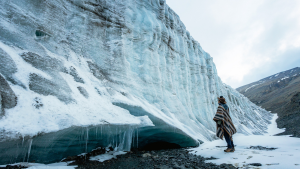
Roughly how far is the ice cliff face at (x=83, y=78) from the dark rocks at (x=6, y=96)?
0.02 meters

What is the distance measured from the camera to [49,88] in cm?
446

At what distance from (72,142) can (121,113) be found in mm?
1711

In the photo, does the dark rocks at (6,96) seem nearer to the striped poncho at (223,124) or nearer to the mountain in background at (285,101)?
the striped poncho at (223,124)

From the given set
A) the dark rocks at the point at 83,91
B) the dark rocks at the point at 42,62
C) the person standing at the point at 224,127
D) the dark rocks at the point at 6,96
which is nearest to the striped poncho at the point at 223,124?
the person standing at the point at 224,127

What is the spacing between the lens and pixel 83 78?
19.3ft

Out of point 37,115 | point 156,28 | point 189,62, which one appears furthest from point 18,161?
point 189,62

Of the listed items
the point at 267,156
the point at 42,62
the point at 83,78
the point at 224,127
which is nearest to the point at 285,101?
the point at 224,127

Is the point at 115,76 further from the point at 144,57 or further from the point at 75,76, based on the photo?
the point at 144,57

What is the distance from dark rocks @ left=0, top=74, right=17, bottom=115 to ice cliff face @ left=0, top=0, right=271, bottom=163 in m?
0.02

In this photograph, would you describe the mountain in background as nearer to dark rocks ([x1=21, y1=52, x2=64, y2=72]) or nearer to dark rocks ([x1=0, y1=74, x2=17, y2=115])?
dark rocks ([x1=21, y1=52, x2=64, y2=72])

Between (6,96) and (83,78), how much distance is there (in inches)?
101

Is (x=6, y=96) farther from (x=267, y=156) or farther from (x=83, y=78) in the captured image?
(x=267, y=156)

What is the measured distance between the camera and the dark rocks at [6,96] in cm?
331

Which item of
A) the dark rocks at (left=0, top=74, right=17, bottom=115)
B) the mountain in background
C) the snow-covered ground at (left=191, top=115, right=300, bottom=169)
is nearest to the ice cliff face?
the dark rocks at (left=0, top=74, right=17, bottom=115)
